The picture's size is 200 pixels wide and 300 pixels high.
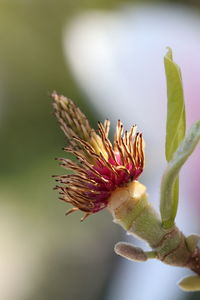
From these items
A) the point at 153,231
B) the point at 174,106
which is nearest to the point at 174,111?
the point at 174,106

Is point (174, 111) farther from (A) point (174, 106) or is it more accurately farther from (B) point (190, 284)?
(B) point (190, 284)

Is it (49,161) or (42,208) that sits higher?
(49,161)

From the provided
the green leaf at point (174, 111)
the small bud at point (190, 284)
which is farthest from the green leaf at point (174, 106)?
the small bud at point (190, 284)

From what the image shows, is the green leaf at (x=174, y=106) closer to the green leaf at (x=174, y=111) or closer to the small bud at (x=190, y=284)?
the green leaf at (x=174, y=111)

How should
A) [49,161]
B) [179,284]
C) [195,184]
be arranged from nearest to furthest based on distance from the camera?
1. [179,284]
2. [195,184]
3. [49,161]

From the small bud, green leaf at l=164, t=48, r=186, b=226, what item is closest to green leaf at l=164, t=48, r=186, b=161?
green leaf at l=164, t=48, r=186, b=226

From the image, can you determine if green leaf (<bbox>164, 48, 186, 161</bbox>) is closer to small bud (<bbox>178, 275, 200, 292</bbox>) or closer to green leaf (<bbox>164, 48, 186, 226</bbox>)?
green leaf (<bbox>164, 48, 186, 226</bbox>)

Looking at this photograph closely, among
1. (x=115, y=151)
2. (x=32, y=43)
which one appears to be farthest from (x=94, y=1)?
(x=115, y=151)

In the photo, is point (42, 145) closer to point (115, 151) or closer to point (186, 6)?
point (186, 6)
